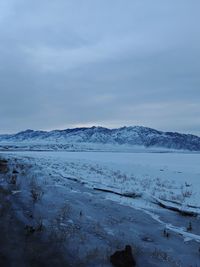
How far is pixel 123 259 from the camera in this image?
6.24 metres

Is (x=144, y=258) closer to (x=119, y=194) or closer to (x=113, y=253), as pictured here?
(x=113, y=253)

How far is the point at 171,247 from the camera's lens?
287 inches

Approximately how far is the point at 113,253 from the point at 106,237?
1.01 meters

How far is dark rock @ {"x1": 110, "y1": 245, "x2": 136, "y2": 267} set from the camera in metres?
6.16

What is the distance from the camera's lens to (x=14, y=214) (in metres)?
9.12

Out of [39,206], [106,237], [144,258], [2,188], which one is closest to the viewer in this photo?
[144,258]

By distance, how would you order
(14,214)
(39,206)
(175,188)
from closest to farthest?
(14,214) → (39,206) → (175,188)

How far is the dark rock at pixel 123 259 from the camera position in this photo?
20.2ft

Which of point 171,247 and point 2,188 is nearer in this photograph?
point 171,247

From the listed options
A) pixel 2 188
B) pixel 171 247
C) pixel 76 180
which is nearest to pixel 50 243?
pixel 171 247

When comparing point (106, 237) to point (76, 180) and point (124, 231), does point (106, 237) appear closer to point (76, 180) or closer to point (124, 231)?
point (124, 231)

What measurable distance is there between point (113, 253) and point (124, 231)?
5.30 feet

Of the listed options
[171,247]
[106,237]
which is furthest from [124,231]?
[171,247]

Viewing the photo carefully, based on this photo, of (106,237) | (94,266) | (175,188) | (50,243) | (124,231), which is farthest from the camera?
(175,188)
